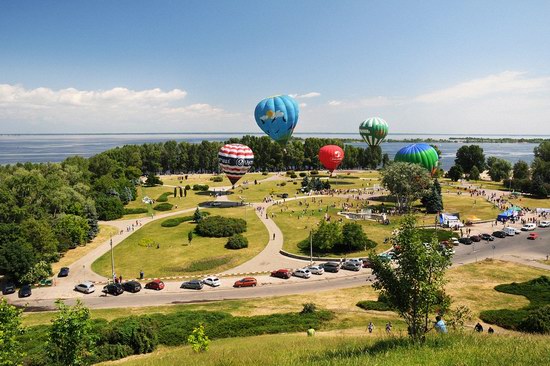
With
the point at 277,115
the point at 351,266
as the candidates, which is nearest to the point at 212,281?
the point at 351,266

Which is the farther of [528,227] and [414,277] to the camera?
[528,227]

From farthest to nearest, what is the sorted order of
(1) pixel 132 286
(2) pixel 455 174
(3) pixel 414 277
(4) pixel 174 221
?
(2) pixel 455 174 → (4) pixel 174 221 → (1) pixel 132 286 → (3) pixel 414 277

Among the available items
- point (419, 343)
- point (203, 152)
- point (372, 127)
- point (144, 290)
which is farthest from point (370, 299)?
point (203, 152)

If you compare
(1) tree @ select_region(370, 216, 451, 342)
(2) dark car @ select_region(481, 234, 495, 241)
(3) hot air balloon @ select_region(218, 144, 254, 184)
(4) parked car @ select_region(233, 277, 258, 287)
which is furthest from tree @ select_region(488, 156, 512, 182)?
(1) tree @ select_region(370, 216, 451, 342)

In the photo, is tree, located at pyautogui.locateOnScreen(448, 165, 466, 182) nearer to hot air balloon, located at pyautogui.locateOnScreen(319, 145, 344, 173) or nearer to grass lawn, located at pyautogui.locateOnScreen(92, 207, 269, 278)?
hot air balloon, located at pyautogui.locateOnScreen(319, 145, 344, 173)

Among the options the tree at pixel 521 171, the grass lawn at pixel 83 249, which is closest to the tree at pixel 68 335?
the grass lawn at pixel 83 249

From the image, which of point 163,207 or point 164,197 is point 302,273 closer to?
point 163,207
